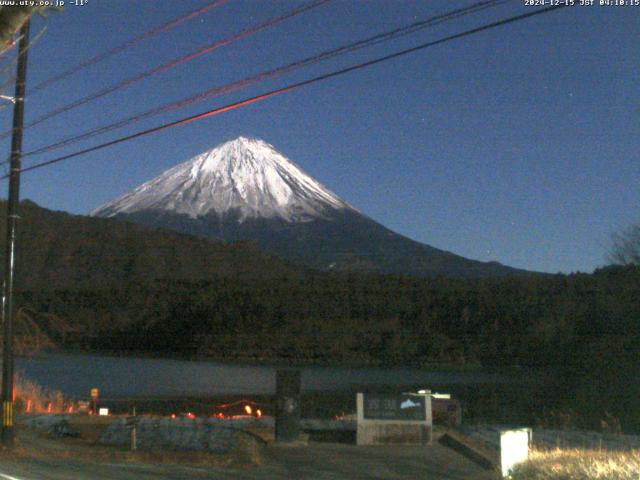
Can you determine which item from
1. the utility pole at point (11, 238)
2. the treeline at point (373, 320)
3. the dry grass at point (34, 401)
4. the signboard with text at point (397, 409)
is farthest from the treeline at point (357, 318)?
the utility pole at point (11, 238)

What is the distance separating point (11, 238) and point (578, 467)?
10.8m

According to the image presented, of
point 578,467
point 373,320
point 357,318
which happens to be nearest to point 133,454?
point 578,467

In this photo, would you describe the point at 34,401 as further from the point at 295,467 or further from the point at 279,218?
the point at 279,218

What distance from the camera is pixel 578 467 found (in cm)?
1099

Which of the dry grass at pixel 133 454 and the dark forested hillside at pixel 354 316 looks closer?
the dry grass at pixel 133 454

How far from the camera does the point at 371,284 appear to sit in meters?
67.5

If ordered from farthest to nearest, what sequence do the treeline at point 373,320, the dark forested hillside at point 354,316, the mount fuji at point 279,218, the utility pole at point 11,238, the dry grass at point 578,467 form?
the mount fuji at point 279,218 → the treeline at point 373,320 → the dark forested hillside at point 354,316 → the utility pole at point 11,238 → the dry grass at point 578,467

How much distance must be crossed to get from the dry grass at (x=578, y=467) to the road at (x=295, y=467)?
150cm

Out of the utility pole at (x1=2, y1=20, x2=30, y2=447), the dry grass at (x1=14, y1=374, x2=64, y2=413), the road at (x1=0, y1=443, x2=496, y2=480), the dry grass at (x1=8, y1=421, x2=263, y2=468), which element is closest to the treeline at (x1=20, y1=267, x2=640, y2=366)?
the dry grass at (x1=14, y1=374, x2=64, y2=413)

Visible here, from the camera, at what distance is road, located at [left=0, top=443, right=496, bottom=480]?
43.3ft

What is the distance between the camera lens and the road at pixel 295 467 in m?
13.2

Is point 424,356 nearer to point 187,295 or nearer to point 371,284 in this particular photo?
point 371,284

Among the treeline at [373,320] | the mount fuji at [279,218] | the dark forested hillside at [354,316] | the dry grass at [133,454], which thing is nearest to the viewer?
the dry grass at [133,454]

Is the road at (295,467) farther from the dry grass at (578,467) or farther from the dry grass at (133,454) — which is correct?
the dry grass at (578,467)
